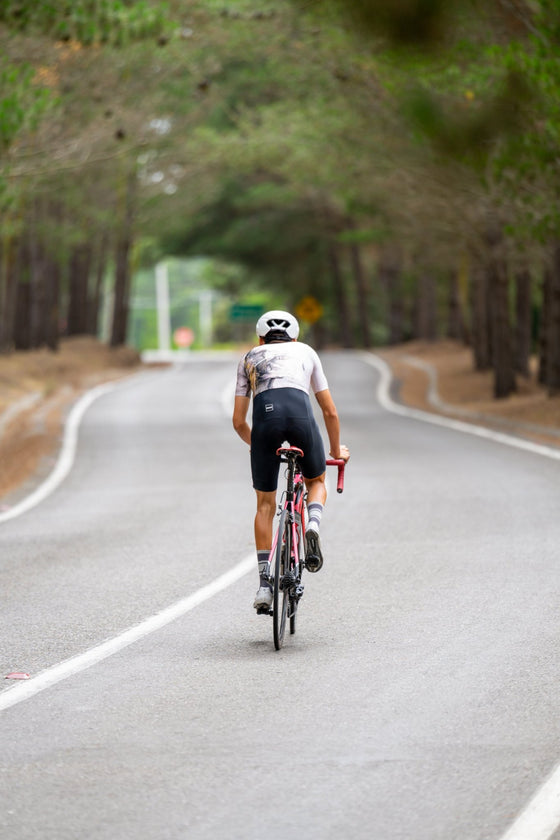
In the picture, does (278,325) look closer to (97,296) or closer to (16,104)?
(16,104)

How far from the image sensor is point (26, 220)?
4181 centimetres

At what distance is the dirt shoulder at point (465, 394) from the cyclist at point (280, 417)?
1492cm

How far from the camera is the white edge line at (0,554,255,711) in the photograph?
7.26 meters

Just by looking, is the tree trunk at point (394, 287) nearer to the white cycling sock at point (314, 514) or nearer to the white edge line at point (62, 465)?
the white edge line at point (62, 465)

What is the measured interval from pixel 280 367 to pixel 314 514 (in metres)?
0.92

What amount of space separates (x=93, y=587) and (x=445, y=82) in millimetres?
16415

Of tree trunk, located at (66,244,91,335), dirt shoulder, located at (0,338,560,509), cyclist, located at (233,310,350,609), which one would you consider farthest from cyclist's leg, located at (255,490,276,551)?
tree trunk, located at (66,244,91,335)

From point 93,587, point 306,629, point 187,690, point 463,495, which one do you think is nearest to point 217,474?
point 463,495

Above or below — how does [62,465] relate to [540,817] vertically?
below

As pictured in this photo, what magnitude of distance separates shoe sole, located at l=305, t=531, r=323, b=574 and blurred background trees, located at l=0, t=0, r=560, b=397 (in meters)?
6.55

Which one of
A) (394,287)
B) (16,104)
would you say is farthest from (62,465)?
(394,287)

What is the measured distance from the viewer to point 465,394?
3712cm

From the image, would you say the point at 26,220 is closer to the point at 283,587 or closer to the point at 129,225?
the point at 129,225

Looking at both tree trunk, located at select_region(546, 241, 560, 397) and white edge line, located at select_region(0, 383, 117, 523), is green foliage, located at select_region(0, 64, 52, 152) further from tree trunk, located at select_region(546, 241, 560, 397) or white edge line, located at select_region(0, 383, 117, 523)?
tree trunk, located at select_region(546, 241, 560, 397)
